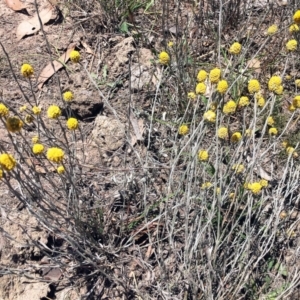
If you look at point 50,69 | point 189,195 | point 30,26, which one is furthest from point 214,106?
point 30,26

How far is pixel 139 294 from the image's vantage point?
1810 mm

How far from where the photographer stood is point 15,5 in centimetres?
292

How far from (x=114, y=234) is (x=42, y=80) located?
997 mm

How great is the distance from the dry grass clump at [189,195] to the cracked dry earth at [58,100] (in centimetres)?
8

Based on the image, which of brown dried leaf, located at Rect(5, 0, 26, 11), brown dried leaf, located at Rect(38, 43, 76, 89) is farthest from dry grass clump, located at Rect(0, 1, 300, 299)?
brown dried leaf, located at Rect(5, 0, 26, 11)

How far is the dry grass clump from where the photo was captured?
1.70 meters

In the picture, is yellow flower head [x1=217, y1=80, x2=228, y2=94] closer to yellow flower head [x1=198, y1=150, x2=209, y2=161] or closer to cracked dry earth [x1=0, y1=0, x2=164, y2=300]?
yellow flower head [x1=198, y1=150, x2=209, y2=161]

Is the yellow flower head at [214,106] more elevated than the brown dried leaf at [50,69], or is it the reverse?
the yellow flower head at [214,106]

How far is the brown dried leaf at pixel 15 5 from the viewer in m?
A: 2.91

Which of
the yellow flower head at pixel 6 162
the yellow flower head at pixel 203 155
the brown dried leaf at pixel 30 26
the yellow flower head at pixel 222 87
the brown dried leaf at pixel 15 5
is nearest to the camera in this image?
the yellow flower head at pixel 6 162

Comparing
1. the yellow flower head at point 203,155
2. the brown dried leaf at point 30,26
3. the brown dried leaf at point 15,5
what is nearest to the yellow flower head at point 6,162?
the yellow flower head at point 203,155

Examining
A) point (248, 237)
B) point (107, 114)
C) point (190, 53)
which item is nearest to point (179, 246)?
point (248, 237)

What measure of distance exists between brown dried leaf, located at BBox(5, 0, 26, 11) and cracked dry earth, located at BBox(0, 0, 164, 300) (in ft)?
0.07

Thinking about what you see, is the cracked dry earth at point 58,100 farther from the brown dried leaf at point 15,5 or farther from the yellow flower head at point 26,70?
the yellow flower head at point 26,70
